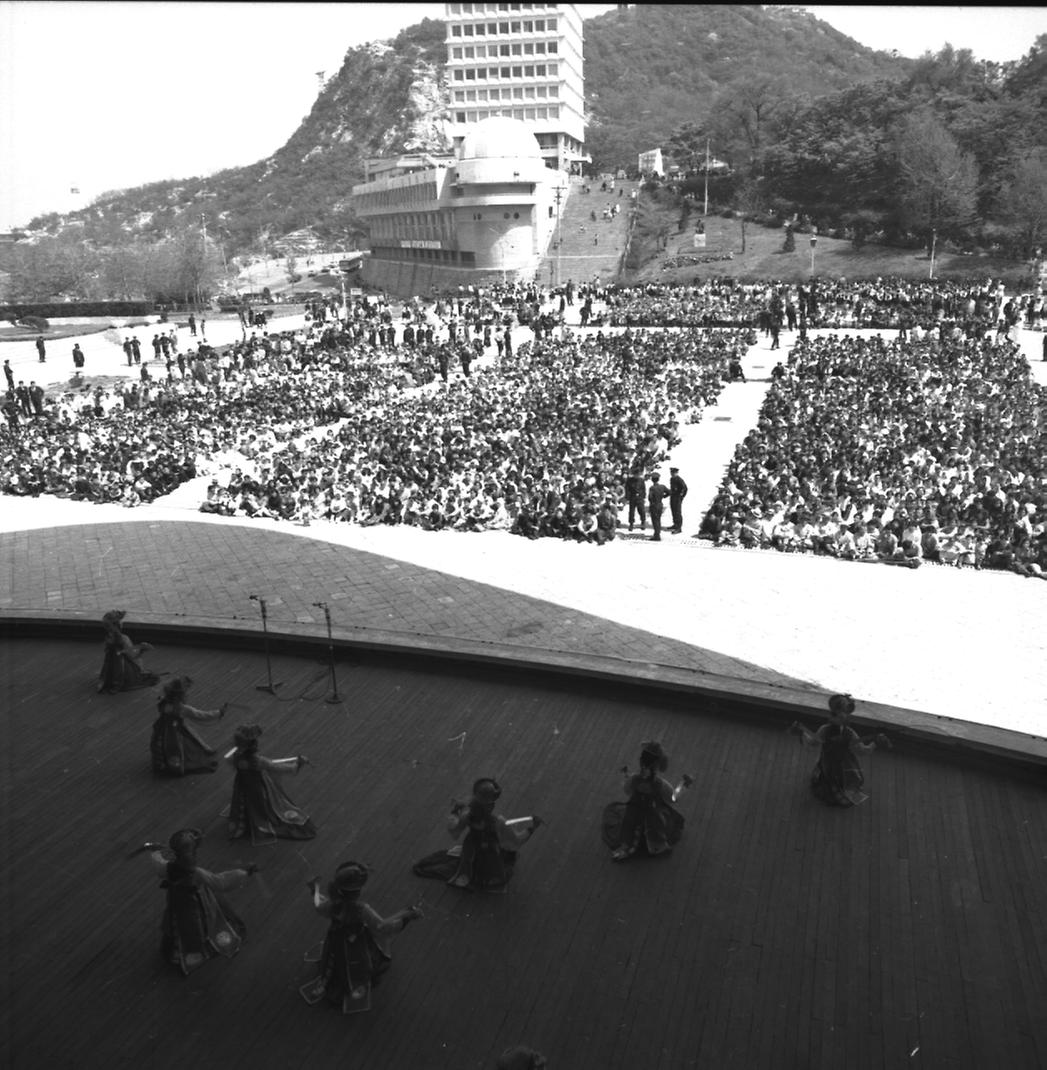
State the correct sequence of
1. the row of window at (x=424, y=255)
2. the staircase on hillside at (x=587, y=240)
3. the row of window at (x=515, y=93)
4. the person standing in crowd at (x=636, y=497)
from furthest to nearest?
the row of window at (x=515, y=93), the row of window at (x=424, y=255), the staircase on hillside at (x=587, y=240), the person standing in crowd at (x=636, y=497)

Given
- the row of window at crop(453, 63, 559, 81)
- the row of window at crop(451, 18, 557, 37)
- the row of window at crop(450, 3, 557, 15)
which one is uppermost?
the row of window at crop(450, 3, 557, 15)

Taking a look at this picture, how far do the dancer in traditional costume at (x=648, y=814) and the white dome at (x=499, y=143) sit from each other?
59040 mm

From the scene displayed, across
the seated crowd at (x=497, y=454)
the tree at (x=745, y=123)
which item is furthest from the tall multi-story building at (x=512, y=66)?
the seated crowd at (x=497, y=454)

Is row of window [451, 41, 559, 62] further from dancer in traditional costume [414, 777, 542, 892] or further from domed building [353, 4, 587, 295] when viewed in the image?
dancer in traditional costume [414, 777, 542, 892]

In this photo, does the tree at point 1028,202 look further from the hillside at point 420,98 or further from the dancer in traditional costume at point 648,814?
the hillside at point 420,98

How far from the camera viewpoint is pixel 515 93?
238 ft

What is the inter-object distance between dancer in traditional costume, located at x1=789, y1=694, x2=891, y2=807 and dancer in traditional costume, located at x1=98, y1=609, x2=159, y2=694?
5881mm

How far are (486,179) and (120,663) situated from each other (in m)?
53.6

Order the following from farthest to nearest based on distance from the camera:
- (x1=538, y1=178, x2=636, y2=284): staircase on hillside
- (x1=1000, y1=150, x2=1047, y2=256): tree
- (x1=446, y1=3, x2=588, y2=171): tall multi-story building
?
(x1=446, y1=3, x2=588, y2=171): tall multi-story building
(x1=538, y1=178, x2=636, y2=284): staircase on hillside
(x1=1000, y1=150, x2=1047, y2=256): tree

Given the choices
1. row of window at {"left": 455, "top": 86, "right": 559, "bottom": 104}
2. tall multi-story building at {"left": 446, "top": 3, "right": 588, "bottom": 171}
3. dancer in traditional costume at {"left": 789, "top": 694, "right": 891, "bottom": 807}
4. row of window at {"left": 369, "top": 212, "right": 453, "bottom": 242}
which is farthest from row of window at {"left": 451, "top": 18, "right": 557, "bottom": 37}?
dancer in traditional costume at {"left": 789, "top": 694, "right": 891, "bottom": 807}

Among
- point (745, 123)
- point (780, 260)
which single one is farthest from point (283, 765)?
point (745, 123)

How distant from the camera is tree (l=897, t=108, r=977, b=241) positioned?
52.2 metres

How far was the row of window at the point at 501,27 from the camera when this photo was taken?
234ft

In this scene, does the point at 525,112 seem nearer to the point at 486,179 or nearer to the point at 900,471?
the point at 486,179
